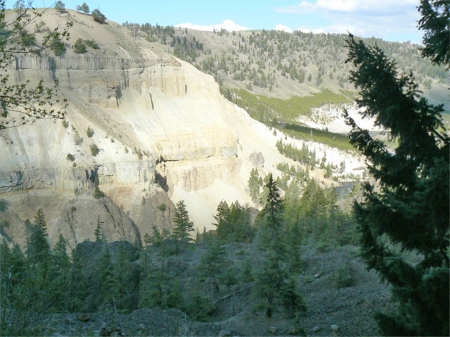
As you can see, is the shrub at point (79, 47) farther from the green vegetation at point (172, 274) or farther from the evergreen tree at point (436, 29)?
the evergreen tree at point (436, 29)

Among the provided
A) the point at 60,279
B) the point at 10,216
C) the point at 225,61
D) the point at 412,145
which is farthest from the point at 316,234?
the point at 225,61

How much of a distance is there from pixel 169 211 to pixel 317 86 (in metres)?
150

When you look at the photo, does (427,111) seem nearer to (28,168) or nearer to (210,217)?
(28,168)

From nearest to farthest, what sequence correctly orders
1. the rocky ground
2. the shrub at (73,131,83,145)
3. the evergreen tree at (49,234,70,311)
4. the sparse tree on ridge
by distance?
1. the sparse tree on ridge
2. the rocky ground
3. the evergreen tree at (49,234,70,311)
4. the shrub at (73,131,83,145)

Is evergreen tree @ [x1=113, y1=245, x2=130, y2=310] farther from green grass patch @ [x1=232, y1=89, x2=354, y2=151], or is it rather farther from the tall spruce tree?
green grass patch @ [x1=232, y1=89, x2=354, y2=151]

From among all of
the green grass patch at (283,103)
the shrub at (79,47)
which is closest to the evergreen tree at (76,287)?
the shrub at (79,47)

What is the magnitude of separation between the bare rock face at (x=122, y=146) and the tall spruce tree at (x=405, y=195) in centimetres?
3385

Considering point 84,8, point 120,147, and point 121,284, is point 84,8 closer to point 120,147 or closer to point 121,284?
point 120,147

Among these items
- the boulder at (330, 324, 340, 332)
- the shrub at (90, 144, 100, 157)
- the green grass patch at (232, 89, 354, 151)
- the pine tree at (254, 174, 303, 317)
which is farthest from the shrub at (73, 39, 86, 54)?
the green grass patch at (232, 89, 354, 151)

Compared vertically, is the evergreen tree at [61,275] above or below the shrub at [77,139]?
below

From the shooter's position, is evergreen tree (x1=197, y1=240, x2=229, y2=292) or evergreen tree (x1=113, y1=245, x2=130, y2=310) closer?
evergreen tree (x1=113, y1=245, x2=130, y2=310)

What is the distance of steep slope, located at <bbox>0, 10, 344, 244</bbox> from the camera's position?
131ft

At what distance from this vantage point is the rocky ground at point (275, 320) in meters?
11.5

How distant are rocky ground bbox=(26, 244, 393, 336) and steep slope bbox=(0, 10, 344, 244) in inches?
987
